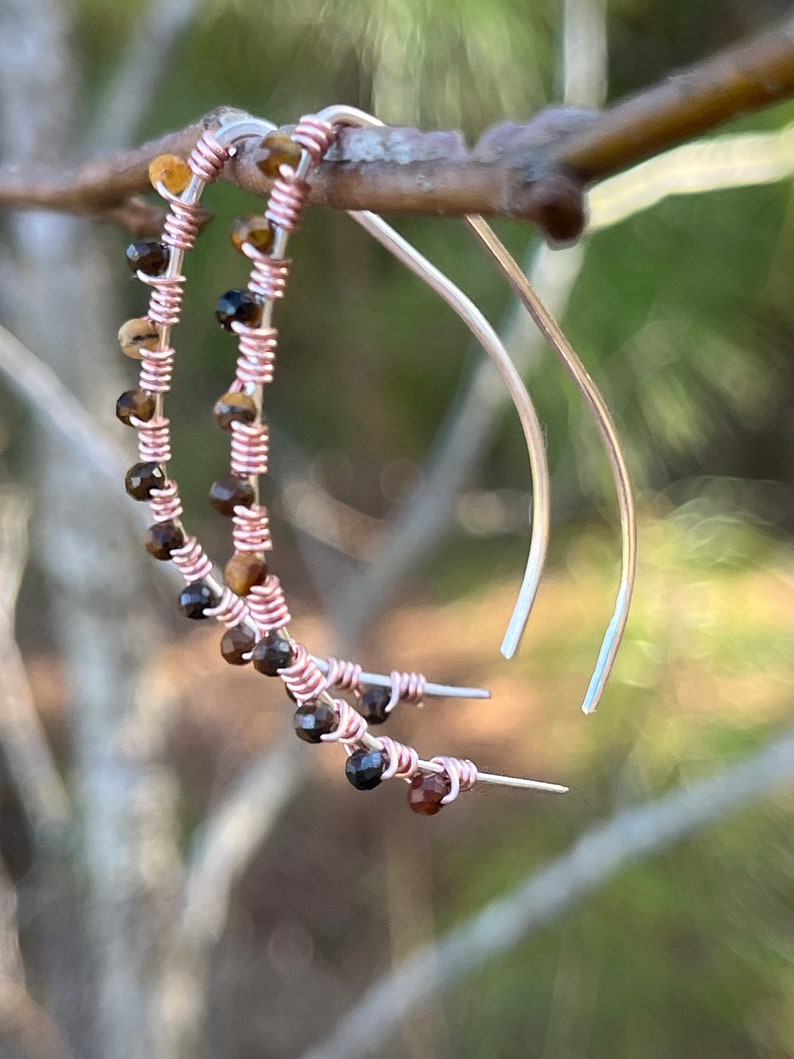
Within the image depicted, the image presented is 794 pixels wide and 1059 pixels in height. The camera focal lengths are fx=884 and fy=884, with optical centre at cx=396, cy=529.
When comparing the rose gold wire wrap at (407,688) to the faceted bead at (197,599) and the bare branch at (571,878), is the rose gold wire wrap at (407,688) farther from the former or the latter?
the bare branch at (571,878)

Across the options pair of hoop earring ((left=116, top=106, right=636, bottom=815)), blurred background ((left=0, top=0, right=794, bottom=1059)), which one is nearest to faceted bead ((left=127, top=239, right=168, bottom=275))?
pair of hoop earring ((left=116, top=106, right=636, bottom=815))

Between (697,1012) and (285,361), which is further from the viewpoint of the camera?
(285,361)

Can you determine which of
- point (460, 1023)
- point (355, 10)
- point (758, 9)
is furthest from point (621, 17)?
point (460, 1023)

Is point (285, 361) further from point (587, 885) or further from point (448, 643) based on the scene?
point (587, 885)

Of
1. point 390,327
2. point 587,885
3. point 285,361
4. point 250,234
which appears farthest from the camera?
point 285,361

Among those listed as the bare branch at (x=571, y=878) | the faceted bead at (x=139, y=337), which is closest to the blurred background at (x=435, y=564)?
the bare branch at (x=571, y=878)

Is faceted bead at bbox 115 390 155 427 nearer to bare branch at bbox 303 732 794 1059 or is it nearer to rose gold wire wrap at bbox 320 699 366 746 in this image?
rose gold wire wrap at bbox 320 699 366 746

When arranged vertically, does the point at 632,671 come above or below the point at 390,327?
below
